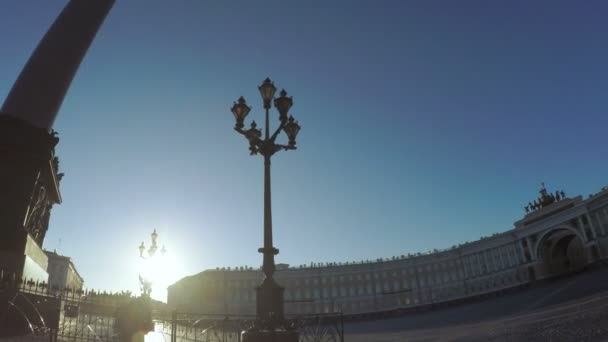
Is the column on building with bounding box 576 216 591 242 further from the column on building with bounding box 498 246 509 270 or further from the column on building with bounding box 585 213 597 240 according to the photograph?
the column on building with bounding box 498 246 509 270

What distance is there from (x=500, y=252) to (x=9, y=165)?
310ft

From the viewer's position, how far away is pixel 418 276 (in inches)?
3841

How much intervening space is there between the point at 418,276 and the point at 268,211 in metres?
96.7

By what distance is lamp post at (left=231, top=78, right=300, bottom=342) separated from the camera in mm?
8148

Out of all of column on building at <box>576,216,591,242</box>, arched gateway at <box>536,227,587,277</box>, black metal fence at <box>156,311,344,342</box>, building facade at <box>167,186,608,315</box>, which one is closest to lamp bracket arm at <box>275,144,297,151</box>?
black metal fence at <box>156,311,344,342</box>

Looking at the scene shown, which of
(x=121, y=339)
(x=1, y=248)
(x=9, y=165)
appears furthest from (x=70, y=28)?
(x=121, y=339)

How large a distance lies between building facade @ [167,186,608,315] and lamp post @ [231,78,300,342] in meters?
73.4

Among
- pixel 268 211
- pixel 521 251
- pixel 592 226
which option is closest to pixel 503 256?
pixel 521 251

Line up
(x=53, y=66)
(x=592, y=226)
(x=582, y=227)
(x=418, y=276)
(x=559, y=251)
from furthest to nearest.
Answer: (x=418, y=276) < (x=559, y=251) < (x=582, y=227) < (x=592, y=226) < (x=53, y=66)

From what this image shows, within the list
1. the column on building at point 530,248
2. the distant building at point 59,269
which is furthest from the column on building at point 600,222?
the distant building at point 59,269

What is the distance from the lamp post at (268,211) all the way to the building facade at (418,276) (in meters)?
73.4

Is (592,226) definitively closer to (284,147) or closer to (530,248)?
(530,248)

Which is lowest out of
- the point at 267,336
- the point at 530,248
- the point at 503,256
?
the point at 267,336

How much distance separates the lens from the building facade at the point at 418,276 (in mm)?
76625
